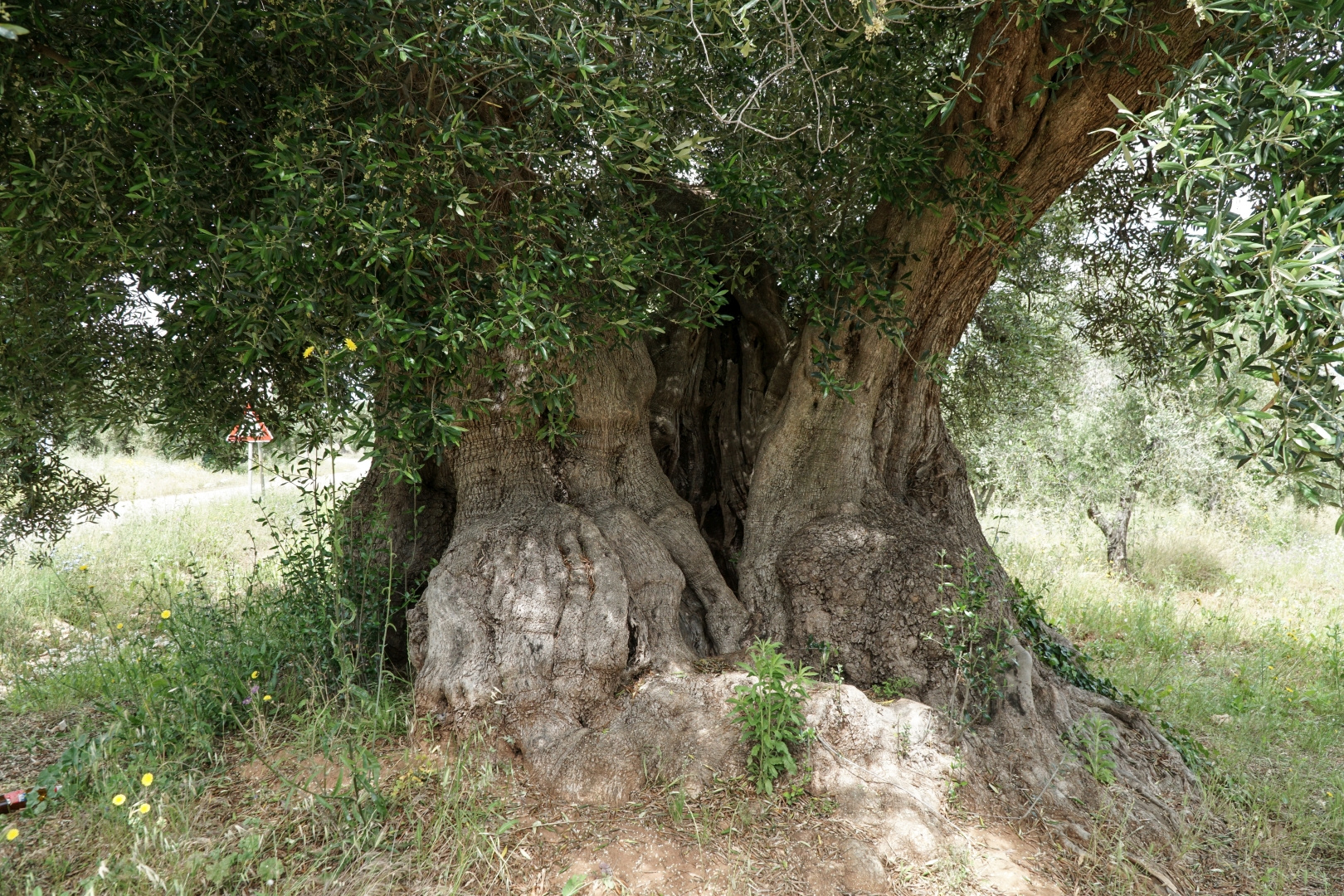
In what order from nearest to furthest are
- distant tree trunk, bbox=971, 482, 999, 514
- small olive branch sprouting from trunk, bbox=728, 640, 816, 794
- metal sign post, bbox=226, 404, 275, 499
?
small olive branch sprouting from trunk, bbox=728, 640, 816, 794 → metal sign post, bbox=226, 404, 275, 499 → distant tree trunk, bbox=971, 482, 999, 514

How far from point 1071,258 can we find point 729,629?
4.99 metres

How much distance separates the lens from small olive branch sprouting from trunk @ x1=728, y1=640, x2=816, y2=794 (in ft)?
11.0

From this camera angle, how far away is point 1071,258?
275 inches

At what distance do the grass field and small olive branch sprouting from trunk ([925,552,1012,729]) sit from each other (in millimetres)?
924

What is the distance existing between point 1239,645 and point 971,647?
525cm

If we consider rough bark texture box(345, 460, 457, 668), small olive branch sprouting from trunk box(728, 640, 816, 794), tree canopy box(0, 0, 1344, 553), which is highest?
tree canopy box(0, 0, 1344, 553)

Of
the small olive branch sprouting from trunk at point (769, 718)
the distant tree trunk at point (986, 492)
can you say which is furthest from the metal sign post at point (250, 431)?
the distant tree trunk at point (986, 492)

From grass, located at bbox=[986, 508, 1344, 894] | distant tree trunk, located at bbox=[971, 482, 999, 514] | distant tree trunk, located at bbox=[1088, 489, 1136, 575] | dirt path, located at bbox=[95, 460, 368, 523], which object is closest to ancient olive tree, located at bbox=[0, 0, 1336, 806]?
grass, located at bbox=[986, 508, 1344, 894]

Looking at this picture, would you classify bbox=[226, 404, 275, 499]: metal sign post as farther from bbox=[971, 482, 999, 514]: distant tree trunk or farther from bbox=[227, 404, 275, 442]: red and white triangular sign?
bbox=[971, 482, 999, 514]: distant tree trunk

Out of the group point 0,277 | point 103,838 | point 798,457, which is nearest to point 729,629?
point 798,457

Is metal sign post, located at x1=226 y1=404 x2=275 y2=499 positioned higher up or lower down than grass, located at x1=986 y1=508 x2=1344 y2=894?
higher up

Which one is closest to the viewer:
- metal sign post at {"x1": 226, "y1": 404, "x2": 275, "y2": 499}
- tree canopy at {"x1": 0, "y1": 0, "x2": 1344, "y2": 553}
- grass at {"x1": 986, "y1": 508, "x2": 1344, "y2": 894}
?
tree canopy at {"x1": 0, "y1": 0, "x2": 1344, "y2": 553}

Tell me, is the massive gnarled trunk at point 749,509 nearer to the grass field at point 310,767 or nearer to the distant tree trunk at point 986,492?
the grass field at point 310,767

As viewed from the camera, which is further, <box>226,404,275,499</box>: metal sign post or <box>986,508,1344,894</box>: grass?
<box>226,404,275,499</box>: metal sign post
